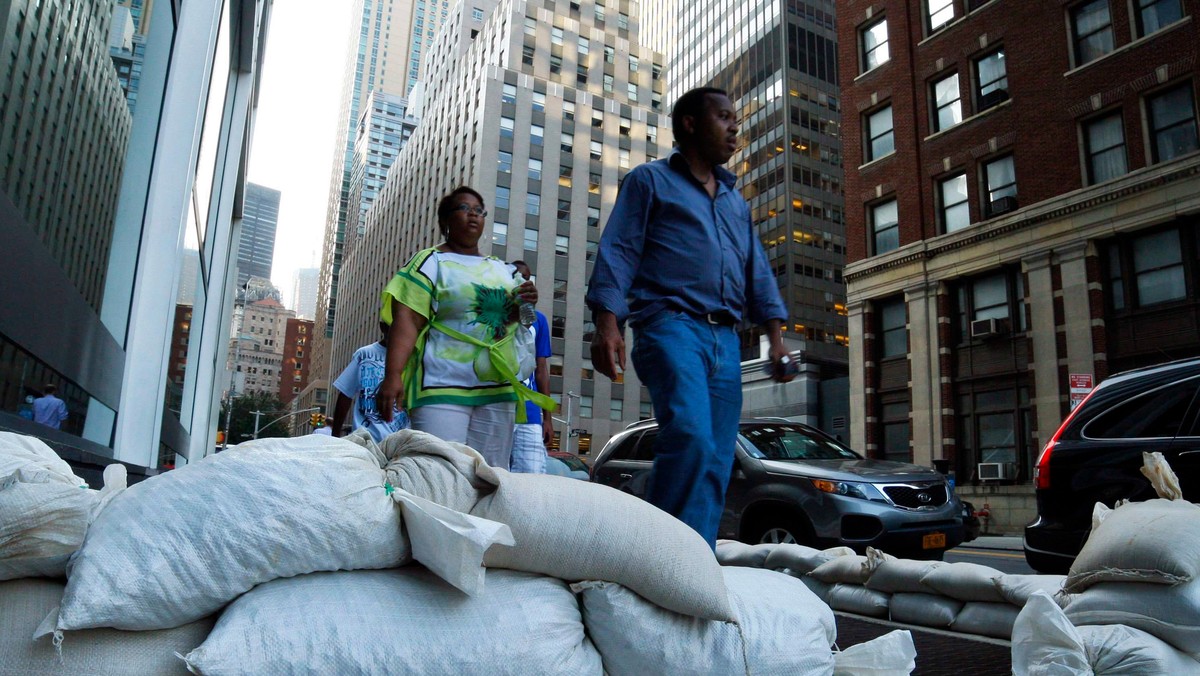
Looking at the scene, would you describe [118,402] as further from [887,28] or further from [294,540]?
[887,28]

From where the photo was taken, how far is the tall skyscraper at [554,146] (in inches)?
2425

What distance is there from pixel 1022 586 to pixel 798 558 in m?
1.39

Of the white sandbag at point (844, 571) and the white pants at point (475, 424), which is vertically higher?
the white pants at point (475, 424)

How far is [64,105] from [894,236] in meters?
22.7

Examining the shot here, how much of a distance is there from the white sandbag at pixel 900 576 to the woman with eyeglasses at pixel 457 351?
1.86m

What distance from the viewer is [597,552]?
5.66 ft

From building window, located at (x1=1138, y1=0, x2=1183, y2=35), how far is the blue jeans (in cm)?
2000

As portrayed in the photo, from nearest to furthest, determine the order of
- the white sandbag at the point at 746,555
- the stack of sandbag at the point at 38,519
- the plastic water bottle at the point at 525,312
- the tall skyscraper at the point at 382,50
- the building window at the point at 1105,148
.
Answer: the stack of sandbag at the point at 38,519
the plastic water bottle at the point at 525,312
the white sandbag at the point at 746,555
the building window at the point at 1105,148
the tall skyscraper at the point at 382,50

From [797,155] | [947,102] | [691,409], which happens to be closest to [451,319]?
[691,409]

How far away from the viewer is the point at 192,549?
139 centimetres

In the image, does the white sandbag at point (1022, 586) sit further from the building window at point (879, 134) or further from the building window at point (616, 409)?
the building window at point (616, 409)

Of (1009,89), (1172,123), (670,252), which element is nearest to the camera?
(670,252)

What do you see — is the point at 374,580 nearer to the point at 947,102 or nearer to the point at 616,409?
the point at 947,102

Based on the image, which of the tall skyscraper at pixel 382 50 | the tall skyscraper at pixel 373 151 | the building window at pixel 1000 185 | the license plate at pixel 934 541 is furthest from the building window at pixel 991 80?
the tall skyscraper at pixel 382 50
